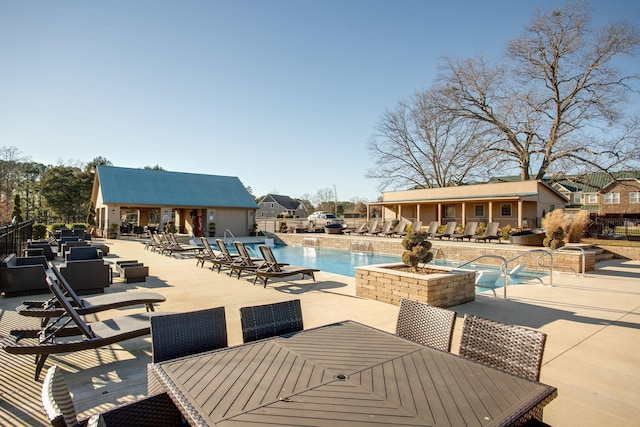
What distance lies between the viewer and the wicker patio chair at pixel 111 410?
136 cm

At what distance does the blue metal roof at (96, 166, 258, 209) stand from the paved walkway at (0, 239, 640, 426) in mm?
17896

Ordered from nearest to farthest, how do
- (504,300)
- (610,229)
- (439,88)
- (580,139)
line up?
(504,300) → (610,229) → (580,139) → (439,88)

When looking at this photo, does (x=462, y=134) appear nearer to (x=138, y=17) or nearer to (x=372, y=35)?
(x=372, y=35)

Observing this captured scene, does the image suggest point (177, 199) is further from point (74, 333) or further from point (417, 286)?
point (74, 333)

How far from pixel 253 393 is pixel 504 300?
623 cm

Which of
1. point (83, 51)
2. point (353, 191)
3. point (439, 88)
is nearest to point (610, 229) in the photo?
point (439, 88)

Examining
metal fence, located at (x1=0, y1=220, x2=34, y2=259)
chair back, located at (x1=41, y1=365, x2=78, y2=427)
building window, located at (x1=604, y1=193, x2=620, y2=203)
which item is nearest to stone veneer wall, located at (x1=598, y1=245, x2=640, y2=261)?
chair back, located at (x1=41, y1=365, x2=78, y2=427)

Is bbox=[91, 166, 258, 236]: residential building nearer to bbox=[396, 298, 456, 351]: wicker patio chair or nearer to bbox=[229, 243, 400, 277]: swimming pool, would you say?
bbox=[229, 243, 400, 277]: swimming pool

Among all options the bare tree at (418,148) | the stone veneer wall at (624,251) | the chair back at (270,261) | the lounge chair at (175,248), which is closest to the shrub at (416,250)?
the chair back at (270,261)

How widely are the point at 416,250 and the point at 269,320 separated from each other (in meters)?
4.37

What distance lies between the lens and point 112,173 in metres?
26.5

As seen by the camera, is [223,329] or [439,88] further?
[439,88]

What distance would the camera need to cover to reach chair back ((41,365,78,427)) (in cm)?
129

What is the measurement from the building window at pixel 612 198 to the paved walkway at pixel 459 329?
111 feet
